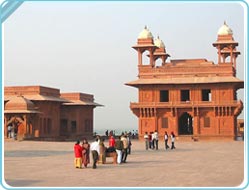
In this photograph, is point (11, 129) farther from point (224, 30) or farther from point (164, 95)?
point (224, 30)

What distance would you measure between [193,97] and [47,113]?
13.0 metres

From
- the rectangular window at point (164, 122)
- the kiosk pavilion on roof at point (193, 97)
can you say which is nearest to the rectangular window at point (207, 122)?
the kiosk pavilion on roof at point (193, 97)

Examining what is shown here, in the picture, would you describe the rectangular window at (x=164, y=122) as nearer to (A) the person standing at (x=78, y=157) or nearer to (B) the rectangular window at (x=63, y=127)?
(B) the rectangular window at (x=63, y=127)

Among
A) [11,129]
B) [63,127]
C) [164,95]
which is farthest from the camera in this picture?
[63,127]

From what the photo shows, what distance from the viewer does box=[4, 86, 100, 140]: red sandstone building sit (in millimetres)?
36125

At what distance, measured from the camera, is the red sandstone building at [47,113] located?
119ft

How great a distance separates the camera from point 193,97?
140ft

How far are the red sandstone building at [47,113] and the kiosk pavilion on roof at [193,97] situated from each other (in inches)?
298

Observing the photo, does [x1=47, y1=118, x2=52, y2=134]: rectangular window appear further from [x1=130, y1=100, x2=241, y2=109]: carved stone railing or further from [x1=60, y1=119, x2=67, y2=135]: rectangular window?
[x1=130, y1=100, x2=241, y2=109]: carved stone railing

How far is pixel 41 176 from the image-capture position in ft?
41.5

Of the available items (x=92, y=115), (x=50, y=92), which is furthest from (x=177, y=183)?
(x=92, y=115)

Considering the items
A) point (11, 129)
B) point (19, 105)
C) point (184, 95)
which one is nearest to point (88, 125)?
point (184, 95)

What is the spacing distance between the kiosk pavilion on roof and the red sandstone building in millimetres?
7573

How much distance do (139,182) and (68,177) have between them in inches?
83.1
